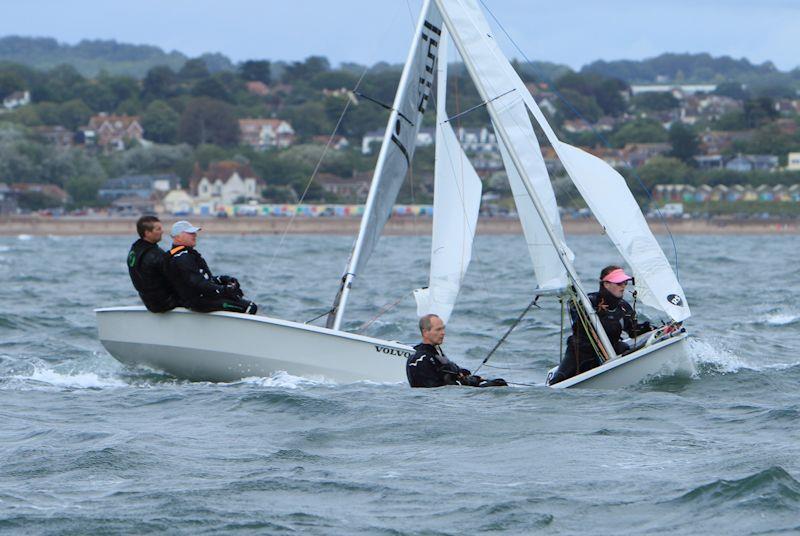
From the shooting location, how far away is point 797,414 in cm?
903

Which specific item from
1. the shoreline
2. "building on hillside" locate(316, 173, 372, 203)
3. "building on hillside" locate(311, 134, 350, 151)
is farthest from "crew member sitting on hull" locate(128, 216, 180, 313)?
"building on hillside" locate(311, 134, 350, 151)

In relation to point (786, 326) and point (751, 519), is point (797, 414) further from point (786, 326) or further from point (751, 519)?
point (786, 326)

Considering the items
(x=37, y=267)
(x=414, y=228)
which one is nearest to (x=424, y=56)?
(x=37, y=267)

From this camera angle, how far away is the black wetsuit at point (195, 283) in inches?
405

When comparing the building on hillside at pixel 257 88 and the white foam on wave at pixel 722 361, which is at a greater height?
the building on hillside at pixel 257 88

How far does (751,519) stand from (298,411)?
10.9 ft

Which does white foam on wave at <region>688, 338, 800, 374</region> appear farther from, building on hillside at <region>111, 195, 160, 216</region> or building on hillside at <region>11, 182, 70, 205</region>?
building on hillside at <region>11, 182, 70, 205</region>

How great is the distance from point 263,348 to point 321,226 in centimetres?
6715

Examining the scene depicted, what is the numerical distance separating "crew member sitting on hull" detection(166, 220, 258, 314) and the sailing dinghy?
0.12 m

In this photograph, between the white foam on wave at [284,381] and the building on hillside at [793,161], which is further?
the building on hillside at [793,161]

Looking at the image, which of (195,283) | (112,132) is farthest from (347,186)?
(195,283)

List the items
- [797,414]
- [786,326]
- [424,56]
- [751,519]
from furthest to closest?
[786,326] → [424,56] → [797,414] → [751,519]

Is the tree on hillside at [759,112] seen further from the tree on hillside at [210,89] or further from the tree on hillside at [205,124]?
the tree on hillside at [210,89]

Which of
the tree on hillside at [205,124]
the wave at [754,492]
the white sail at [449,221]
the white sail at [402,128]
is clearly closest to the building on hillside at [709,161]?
the tree on hillside at [205,124]
